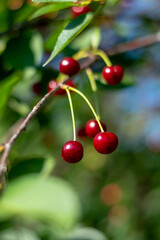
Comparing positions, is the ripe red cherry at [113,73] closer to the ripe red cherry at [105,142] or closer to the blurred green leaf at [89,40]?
the ripe red cherry at [105,142]

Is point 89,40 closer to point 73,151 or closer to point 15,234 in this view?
point 73,151

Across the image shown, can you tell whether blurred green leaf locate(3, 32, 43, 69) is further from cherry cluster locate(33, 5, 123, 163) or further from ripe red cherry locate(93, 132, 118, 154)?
ripe red cherry locate(93, 132, 118, 154)

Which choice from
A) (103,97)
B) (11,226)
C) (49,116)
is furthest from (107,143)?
(103,97)

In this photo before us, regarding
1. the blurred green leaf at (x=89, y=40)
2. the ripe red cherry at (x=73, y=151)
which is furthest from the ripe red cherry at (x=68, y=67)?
the blurred green leaf at (x=89, y=40)

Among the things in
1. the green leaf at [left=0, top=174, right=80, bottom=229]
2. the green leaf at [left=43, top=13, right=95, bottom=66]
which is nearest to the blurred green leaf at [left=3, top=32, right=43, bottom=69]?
the green leaf at [left=43, top=13, right=95, bottom=66]

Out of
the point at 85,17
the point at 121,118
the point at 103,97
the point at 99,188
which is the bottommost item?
the point at 99,188

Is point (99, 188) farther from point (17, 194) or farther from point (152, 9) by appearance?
point (17, 194)

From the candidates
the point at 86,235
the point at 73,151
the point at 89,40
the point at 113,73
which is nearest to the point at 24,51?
the point at 89,40
